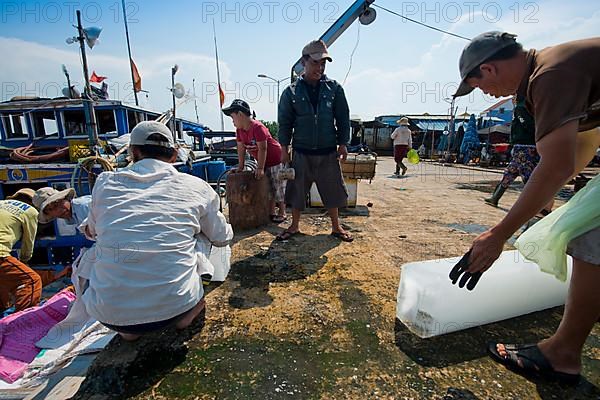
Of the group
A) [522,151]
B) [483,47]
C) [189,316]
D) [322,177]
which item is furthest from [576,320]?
[522,151]

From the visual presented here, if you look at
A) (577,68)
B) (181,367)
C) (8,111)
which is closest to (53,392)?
(181,367)

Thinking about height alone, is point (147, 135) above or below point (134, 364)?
above

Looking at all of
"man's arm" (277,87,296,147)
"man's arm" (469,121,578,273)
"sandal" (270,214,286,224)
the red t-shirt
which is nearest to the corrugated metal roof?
the red t-shirt

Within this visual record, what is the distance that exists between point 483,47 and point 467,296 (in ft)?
3.82

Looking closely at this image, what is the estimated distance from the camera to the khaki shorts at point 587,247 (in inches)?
42.6

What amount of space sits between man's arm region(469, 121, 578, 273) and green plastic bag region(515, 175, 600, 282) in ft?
0.54

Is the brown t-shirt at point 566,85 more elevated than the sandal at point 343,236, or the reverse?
the brown t-shirt at point 566,85

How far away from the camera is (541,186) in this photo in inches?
42.1

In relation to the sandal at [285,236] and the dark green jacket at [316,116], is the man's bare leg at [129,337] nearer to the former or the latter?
the sandal at [285,236]

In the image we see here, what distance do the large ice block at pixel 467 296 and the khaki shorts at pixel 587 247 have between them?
0.47m

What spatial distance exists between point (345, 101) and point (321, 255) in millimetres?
1523

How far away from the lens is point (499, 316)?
161 cm

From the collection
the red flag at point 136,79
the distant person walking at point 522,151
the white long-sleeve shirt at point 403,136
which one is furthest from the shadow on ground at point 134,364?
the red flag at point 136,79

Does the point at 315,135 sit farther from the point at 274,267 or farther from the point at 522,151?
the point at 522,151
